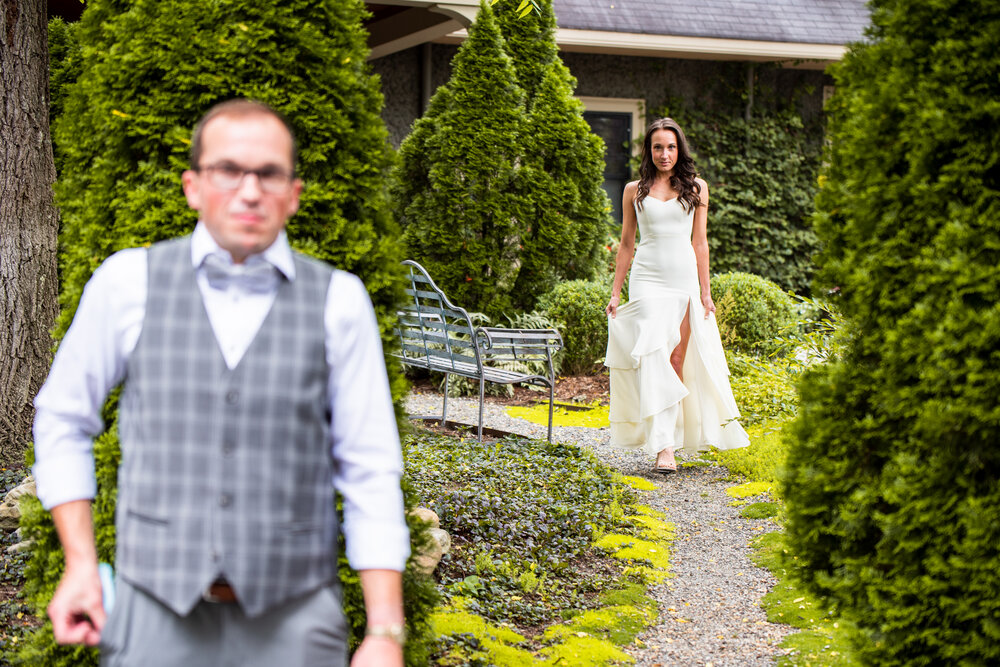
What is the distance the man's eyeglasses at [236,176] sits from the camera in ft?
5.74

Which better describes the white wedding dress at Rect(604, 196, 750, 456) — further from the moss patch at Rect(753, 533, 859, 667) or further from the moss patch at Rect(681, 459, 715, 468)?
the moss patch at Rect(753, 533, 859, 667)

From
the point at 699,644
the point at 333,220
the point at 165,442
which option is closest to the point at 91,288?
the point at 165,442

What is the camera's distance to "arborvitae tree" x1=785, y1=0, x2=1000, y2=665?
2465 mm

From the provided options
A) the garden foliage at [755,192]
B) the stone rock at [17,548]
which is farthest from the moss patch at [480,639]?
the garden foliage at [755,192]

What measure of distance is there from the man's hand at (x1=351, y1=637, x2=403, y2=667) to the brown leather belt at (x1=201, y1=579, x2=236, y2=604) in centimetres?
24

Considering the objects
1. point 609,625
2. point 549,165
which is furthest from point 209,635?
point 549,165

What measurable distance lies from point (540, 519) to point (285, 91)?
10.1ft

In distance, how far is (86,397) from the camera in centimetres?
177

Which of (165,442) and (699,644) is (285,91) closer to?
(165,442)

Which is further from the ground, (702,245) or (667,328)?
(702,245)

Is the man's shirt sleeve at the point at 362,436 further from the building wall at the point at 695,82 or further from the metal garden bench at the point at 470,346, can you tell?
the building wall at the point at 695,82

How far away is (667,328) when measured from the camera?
6711 millimetres

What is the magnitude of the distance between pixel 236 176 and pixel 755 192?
13175 millimetres

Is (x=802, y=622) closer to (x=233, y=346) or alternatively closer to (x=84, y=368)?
(x=233, y=346)
